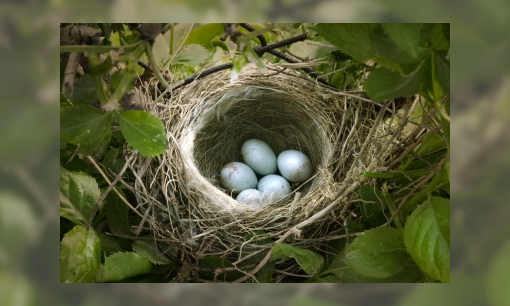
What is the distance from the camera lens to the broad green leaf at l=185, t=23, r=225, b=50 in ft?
1.81

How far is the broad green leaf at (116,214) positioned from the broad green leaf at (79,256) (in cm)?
7

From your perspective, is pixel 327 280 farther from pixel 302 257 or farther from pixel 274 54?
pixel 274 54

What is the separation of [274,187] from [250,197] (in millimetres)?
87

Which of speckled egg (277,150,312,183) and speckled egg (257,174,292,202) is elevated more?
speckled egg (277,150,312,183)

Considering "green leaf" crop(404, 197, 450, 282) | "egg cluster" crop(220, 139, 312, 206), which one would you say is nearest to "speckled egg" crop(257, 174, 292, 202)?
"egg cluster" crop(220, 139, 312, 206)

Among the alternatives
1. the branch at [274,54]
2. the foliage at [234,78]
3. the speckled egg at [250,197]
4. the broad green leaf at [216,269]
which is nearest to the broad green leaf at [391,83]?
the foliage at [234,78]

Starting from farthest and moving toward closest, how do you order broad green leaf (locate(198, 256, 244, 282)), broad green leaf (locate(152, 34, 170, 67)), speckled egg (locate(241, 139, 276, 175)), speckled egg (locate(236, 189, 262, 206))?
speckled egg (locate(241, 139, 276, 175)) < speckled egg (locate(236, 189, 262, 206)) < broad green leaf (locate(198, 256, 244, 282)) < broad green leaf (locate(152, 34, 170, 67))

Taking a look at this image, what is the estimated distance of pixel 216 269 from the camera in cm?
66

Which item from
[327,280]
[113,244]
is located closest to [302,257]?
[327,280]

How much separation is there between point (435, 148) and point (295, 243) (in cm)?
27

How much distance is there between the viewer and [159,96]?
29.8 inches
